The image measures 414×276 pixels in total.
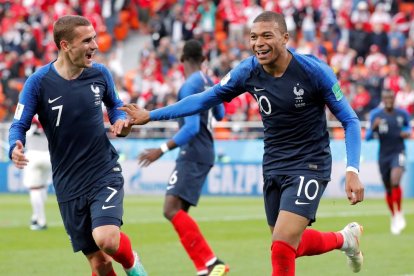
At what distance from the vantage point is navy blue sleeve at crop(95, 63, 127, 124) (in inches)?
368

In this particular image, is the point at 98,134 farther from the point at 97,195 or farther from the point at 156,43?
the point at 156,43

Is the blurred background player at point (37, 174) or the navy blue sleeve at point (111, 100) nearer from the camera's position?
the navy blue sleeve at point (111, 100)

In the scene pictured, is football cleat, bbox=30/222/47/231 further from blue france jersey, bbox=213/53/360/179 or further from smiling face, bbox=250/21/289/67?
smiling face, bbox=250/21/289/67

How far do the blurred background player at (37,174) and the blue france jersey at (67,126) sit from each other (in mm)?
9053

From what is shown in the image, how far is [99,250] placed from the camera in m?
9.06

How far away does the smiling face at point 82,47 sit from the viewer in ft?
29.6

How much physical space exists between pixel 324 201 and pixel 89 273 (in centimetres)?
1453

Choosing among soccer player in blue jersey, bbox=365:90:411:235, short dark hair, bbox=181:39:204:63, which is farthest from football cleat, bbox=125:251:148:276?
soccer player in blue jersey, bbox=365:90:411:235

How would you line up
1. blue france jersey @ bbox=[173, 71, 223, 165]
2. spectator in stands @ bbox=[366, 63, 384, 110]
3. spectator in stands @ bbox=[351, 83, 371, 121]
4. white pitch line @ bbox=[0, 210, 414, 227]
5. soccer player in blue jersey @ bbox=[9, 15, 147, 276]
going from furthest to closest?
spectator in stands @ bbox=[366, 63, 384, 110], spectator in stands @ bbox=[351, 83, 371, 121], white pitch line @ bbox=[0, 210, 414, 227], blue france jersey @ bbox=[173, 71, 223, 165], soccer player in blue jersey @ bbox=[9, 15, 147, 276]

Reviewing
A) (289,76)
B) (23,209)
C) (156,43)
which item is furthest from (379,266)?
(156,43)

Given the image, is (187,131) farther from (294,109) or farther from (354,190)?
(354,190)

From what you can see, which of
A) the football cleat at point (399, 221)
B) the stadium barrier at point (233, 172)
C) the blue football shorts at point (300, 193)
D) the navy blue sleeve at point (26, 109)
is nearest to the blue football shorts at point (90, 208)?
the navy blue sleeve at point (26, 109)

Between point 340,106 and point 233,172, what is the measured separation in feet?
62.6

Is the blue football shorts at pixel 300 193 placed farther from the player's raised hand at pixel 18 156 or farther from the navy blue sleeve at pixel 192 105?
the player's raised hand at pixel 18 156
